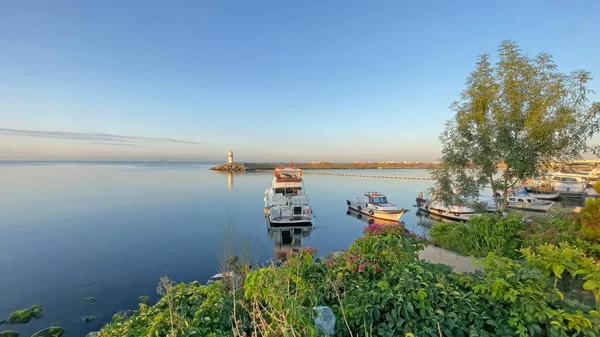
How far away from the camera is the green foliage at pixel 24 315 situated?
8617mm

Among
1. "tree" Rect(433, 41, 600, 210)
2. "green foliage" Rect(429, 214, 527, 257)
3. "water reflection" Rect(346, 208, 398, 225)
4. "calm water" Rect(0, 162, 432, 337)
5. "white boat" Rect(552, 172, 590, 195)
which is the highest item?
"tree" Rect(433, 41, 600, 210)

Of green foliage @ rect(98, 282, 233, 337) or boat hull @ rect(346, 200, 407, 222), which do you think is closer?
green foliage @ rect(98, 282, 233, 337)

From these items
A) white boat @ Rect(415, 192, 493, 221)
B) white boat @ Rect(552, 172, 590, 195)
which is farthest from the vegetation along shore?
white boat @ Rect(552, 172, 590, 195)

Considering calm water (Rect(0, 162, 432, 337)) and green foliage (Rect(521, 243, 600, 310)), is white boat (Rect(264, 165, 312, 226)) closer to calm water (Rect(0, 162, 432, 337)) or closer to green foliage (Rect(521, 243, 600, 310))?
calm water (Rect(0, 162, 432, 337))

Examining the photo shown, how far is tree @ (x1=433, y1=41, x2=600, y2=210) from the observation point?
8.75 metres

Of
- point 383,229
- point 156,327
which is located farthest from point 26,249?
point 383,229

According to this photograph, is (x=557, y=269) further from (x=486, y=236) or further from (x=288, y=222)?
(x=288, y=222)

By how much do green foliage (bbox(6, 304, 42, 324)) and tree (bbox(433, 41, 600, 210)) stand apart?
57.4 feet

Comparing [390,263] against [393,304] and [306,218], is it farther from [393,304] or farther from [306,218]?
[306,218]

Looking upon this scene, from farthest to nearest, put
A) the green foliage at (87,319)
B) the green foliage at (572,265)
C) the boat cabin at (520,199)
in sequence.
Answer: the boat cabin at (520,199)
the green foliage at (87,319)
the green foliage at (572,265)

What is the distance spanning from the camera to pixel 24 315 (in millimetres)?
8820

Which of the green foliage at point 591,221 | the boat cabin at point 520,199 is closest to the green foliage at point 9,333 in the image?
the green foliage at point 591,221

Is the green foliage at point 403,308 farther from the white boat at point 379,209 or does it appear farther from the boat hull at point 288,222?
the white boat at point 379,209

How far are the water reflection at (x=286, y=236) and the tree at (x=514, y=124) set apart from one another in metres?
11.1
